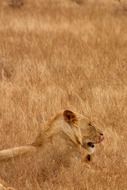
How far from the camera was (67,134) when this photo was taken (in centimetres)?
536

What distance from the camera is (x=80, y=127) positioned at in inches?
217

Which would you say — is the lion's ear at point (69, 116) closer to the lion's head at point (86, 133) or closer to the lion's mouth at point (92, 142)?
the lion's head at point (86, 133)

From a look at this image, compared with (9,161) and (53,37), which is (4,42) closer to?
(53,37)

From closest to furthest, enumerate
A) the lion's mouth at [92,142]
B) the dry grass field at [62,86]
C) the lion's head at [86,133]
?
1. the dry grass field at [62,86]
2. the lion's head at [86,133]
3. the lion's mouth at [92,142]

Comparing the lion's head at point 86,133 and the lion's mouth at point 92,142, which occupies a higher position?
the lion's head at point 86,133

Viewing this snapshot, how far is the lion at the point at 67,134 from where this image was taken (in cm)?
524

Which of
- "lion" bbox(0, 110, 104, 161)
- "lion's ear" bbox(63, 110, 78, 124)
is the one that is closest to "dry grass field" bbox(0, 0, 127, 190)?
"lion" bbox(0, 110, 104, 161)

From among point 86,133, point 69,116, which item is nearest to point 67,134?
point 69,116

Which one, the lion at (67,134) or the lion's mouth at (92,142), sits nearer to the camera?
the lion at (67,134)

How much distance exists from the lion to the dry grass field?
0.09 metres

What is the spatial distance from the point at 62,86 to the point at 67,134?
2.64 m

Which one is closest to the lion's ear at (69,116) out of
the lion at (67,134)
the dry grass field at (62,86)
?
the lion at (67,134)

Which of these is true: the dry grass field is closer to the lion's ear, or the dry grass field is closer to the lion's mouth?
the lion's mouth

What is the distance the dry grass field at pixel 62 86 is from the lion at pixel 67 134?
9 centimetres
